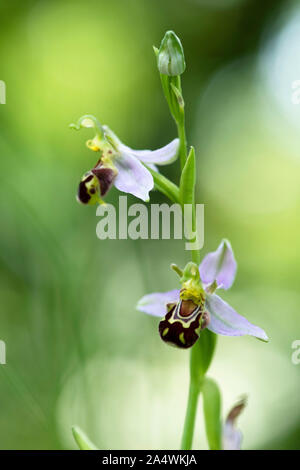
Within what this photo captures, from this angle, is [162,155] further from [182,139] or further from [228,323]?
[228,323]

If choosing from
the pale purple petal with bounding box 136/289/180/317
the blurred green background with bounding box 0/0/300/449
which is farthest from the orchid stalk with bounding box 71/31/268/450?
the blurred green background with bounding box 0/0/300/449

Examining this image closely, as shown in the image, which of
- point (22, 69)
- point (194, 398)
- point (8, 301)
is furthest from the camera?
point (22, 69)

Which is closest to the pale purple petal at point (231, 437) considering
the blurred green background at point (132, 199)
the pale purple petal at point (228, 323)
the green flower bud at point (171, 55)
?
the pale purple petal at point (228, 323)

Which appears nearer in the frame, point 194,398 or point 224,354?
point 194,398

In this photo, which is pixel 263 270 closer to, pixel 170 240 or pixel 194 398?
pixel 170 240

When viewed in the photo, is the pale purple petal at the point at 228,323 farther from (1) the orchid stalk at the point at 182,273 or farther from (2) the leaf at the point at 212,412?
(2) the leaf at the point at 212,412

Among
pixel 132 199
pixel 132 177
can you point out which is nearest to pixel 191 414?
pixel 132 177

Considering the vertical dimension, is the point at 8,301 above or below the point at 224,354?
above

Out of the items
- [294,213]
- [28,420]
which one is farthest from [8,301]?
[294,213]
